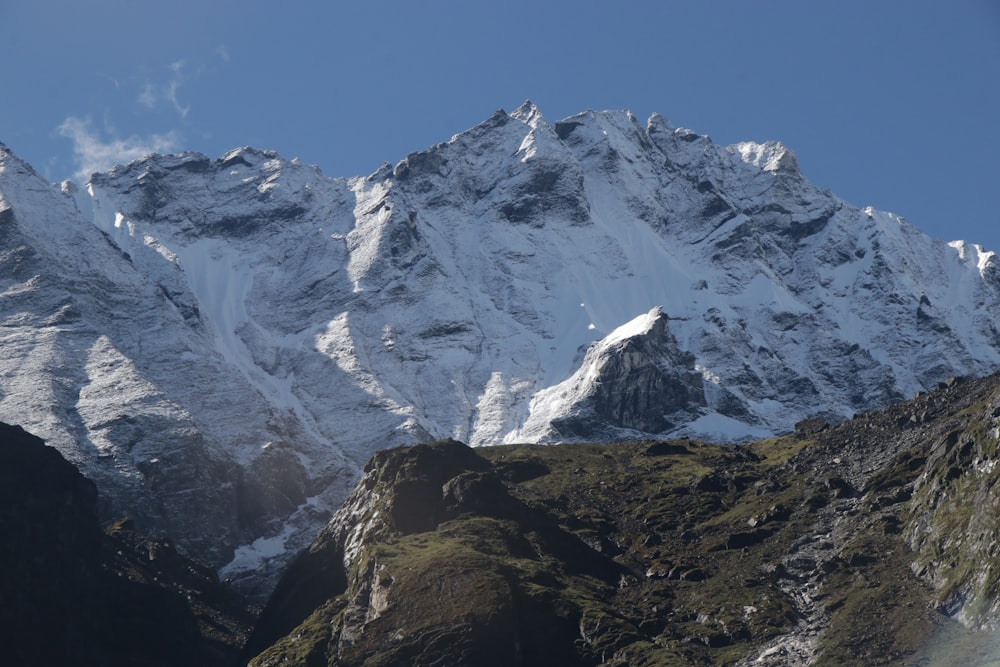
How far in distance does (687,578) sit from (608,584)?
31.5ft

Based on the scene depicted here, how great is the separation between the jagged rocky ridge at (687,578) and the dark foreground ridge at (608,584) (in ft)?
0.96

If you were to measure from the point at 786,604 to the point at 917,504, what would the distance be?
854 inches

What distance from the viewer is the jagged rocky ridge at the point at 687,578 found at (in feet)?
466

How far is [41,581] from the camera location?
18675 centimetres

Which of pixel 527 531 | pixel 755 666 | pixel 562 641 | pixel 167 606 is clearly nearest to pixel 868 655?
pixel 755 666

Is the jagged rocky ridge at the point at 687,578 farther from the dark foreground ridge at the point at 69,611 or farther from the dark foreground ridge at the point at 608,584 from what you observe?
the dark foreground ridge at the point at 69,611

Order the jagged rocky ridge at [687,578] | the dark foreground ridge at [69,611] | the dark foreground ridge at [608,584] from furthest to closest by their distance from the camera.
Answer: the dark foreground ridge at [69,611] < the dark foreground ridge at [608,584] < the jagged rocky ridge at [687,578]

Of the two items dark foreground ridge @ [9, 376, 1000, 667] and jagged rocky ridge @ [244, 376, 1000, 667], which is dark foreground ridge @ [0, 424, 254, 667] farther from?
jagged rocky ridge @ [244, 376, 1000, 667]

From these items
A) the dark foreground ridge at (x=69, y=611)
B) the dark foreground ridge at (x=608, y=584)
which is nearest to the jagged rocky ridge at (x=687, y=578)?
the dark foreground ridge at (x=608, y=584)

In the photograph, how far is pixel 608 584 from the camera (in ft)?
575

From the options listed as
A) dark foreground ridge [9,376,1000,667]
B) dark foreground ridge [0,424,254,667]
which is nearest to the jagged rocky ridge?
dark foreground ridge [9,376,1000,667]

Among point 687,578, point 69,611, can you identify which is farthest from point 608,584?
point 69,611

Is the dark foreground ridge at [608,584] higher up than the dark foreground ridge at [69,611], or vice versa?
the dark foreground ridge at [69,611]

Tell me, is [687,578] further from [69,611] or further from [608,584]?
[69,611]
